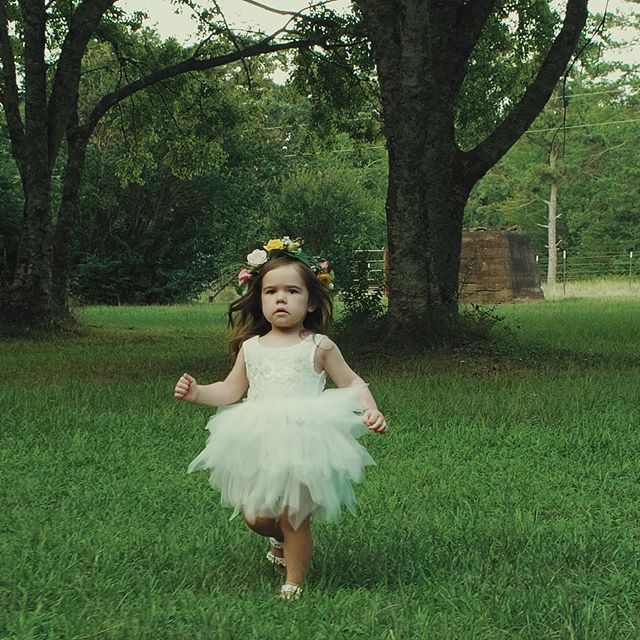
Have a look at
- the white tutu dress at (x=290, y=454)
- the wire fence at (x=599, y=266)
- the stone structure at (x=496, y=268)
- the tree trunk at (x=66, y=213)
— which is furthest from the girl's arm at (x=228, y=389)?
the wire fence at (x=599, y=266)

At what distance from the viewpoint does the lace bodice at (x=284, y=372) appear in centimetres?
474

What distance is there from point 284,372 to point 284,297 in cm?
32

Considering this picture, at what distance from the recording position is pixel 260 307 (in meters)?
5.06

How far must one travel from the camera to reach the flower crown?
195 inches

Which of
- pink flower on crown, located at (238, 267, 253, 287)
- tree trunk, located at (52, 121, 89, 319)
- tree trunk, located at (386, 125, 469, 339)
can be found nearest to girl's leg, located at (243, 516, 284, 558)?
pink flower on crown, located at (238, 267, 253, 287)

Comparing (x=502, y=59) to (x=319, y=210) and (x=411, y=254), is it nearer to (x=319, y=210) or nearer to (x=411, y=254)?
(x=411, y=254)

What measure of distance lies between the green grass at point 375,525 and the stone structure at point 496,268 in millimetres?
23197

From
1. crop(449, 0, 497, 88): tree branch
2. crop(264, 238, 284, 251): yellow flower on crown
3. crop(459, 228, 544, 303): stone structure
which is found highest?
crop(449, 0, 497, 88): tree branch

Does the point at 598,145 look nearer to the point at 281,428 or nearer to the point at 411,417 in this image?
the point at 411,417

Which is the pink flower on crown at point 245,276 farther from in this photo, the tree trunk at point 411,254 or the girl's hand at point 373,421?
the tree trunk at point 411,254

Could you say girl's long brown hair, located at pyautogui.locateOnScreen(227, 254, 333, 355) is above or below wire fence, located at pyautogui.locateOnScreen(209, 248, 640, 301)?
above

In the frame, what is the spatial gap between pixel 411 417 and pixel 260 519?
15.3ft

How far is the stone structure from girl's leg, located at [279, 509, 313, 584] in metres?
29.9

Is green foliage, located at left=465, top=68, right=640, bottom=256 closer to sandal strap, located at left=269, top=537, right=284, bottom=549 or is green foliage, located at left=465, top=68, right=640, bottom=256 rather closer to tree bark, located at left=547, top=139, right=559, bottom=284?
tree bark, located at left=547, top=139, right=559, bottom=284
